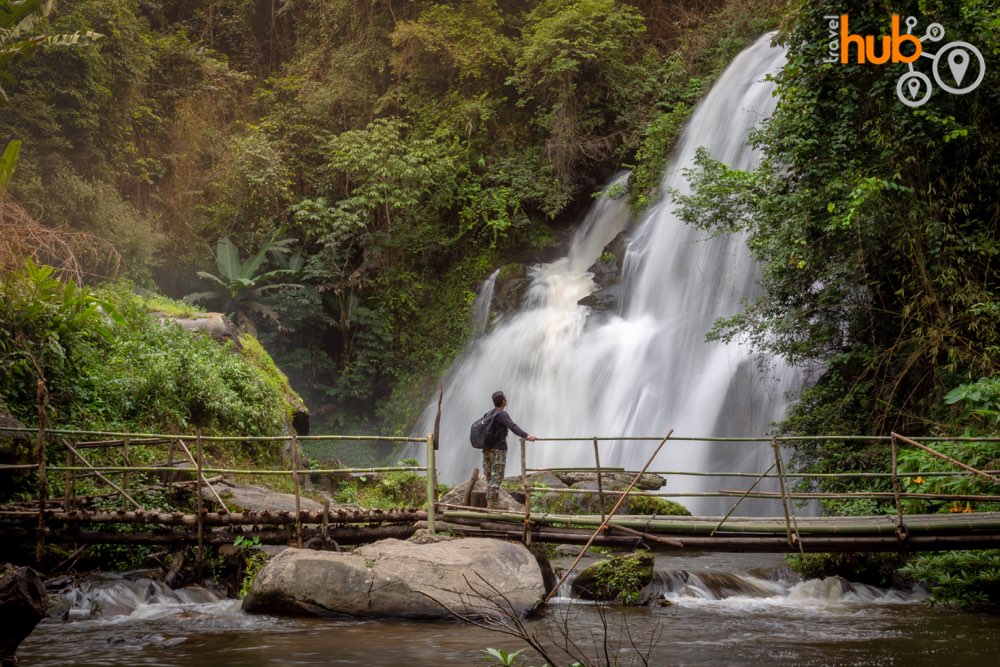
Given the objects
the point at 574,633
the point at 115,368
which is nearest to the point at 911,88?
the point at 574,633

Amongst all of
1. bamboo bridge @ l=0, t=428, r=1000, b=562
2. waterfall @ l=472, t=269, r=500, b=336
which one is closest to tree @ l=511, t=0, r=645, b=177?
waterfall @ l=472, t=269, r=500, b=336

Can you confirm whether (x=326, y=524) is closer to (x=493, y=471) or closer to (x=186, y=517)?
(x=186, y=517)

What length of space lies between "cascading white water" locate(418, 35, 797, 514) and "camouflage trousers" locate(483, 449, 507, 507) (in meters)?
4.94

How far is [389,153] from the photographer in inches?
834

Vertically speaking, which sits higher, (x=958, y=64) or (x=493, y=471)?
(x=958, y=64)

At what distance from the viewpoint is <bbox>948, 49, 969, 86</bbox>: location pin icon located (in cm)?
1007

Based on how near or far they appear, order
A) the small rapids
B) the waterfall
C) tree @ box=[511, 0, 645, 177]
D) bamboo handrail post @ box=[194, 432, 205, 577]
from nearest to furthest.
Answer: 1. bamboo handrail post @ box=[194, 432, 205, 577]
2. the small rapids
3. tree @ box=[511, 0, 645, 177]
4. the waterfall

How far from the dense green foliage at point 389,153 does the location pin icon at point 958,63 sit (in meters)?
9.08

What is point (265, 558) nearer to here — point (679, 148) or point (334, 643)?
point (334, 643)

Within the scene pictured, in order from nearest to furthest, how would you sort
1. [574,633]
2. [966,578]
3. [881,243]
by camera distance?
[574,633], [966,578], [881,243]

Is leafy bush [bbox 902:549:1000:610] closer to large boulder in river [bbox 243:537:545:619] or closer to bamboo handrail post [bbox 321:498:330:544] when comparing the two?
large boulder in river [bbox 243:537:545:619]

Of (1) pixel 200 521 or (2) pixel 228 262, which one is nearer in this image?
(1) pixel 200 521

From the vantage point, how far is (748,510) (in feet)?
41.6

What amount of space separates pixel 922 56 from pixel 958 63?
0.40 metres
